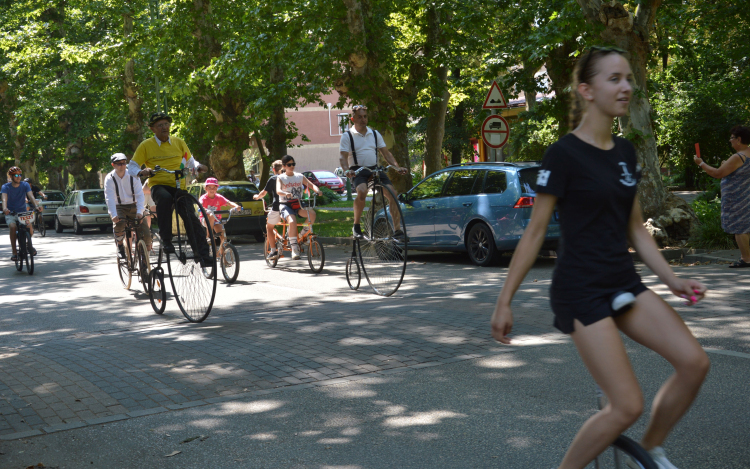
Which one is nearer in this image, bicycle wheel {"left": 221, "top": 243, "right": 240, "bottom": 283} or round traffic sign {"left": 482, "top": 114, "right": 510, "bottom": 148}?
bicycle wheel {"left": 221, "top": 243, "right": 240, "bottom": 283}

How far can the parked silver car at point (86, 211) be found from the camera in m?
30.2

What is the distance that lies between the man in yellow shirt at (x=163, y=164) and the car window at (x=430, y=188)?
5.91m

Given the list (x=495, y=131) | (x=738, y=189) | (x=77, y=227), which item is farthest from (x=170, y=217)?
(x=77, y=227)

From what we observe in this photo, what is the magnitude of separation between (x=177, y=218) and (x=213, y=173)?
20.9m

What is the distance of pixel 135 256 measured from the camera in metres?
11.6

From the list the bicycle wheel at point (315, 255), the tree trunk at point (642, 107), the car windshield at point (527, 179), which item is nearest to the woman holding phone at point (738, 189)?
the car windshield at point (527, 179)

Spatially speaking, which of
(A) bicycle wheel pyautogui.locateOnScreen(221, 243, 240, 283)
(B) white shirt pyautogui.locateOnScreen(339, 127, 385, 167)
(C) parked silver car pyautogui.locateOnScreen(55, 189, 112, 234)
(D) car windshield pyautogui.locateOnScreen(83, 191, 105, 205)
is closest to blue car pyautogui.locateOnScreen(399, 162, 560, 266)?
(A) bicycle wheel pyautogui.locateOnScreen(221, 243, 240, 283)

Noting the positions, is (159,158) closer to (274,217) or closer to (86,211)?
(274,217)

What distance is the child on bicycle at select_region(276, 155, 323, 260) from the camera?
13844 millimetres

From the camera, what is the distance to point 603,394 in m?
2.95

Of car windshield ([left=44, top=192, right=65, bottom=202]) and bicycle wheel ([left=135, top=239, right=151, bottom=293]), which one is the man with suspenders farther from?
car windshield ([left=44, top=192, right=65, bottom=202])

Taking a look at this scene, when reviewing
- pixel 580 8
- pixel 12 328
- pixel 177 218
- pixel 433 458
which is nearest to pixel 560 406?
pixel 433 458

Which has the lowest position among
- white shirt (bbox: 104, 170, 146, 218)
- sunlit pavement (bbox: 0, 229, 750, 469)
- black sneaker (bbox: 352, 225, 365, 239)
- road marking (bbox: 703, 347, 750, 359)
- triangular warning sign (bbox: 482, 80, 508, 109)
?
road marking (bbox: 703, 347, 750, 359)

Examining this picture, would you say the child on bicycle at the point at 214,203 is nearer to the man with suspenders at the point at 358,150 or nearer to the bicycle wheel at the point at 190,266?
the man with suspenders at the point at 358,150
